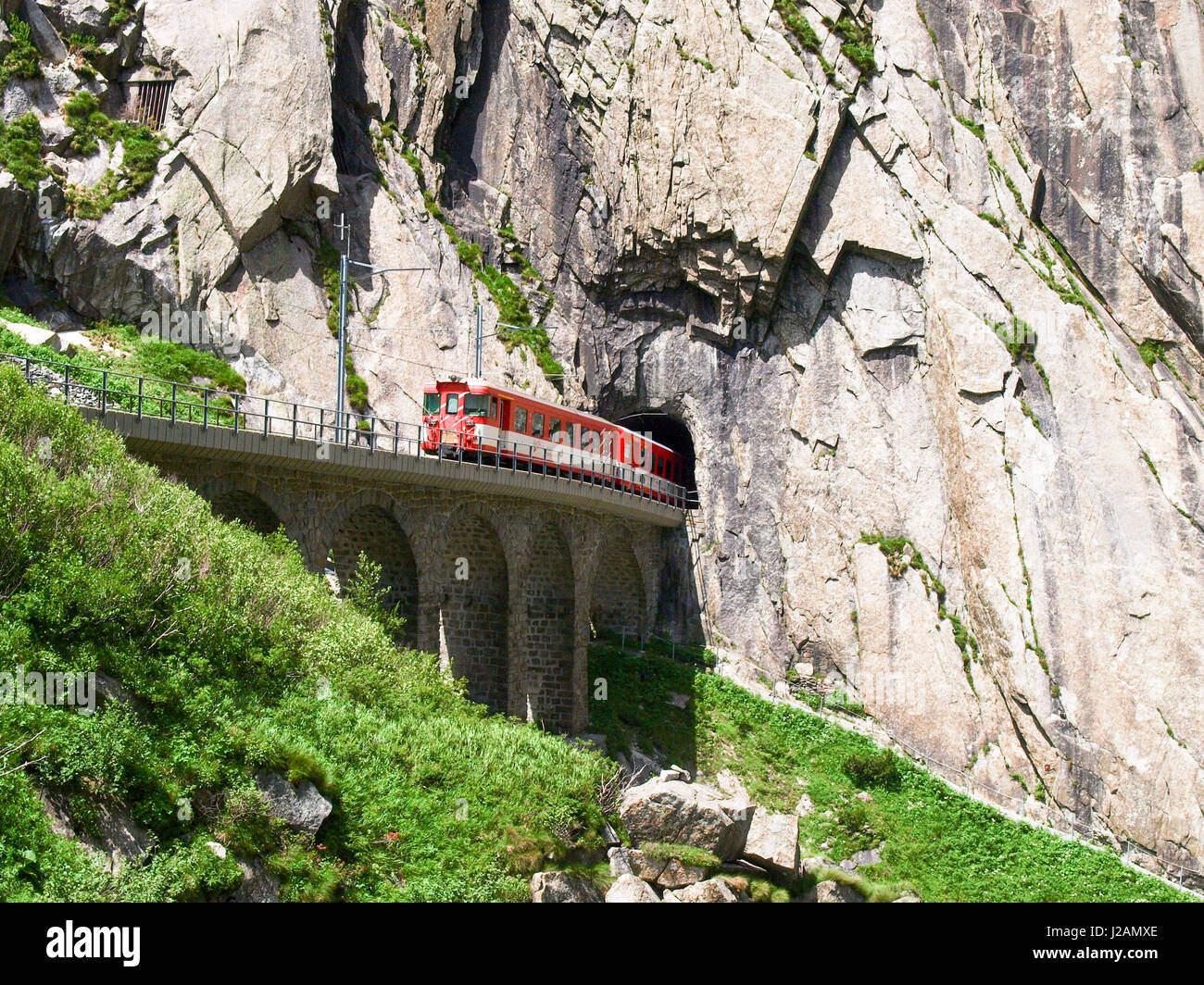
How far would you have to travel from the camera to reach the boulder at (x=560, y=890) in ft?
60.7

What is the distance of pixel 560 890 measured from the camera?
61.6 ft

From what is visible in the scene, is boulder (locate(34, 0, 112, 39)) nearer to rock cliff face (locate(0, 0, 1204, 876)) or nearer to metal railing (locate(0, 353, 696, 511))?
rock cliff face (locate(0, 0, 1204, 876))

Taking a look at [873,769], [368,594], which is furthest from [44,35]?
[873,769]

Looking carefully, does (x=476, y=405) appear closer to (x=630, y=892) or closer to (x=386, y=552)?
(x=386, y=552)

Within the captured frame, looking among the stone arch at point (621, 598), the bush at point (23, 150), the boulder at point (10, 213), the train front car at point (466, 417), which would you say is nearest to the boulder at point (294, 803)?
the train front car at point (466, 417)

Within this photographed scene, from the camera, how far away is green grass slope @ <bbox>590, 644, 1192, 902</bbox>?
32.8m

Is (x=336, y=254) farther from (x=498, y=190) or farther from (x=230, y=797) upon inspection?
(x=230, y=797)

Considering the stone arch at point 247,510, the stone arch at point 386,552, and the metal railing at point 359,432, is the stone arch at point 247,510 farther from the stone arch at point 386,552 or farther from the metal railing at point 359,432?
the stone arch at point 386,552

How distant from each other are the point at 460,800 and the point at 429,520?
1202 cm

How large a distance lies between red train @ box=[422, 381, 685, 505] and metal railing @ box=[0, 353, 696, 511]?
0.07m

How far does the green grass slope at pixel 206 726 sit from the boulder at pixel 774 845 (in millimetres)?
3655

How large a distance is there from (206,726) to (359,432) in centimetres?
1341

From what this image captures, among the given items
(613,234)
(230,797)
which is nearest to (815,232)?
(613,234)

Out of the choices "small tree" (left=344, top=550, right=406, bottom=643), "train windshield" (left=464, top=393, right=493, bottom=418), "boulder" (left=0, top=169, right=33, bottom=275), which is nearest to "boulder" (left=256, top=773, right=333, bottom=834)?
"small tree" (left=344, top=550, right=406, bottom=643)
